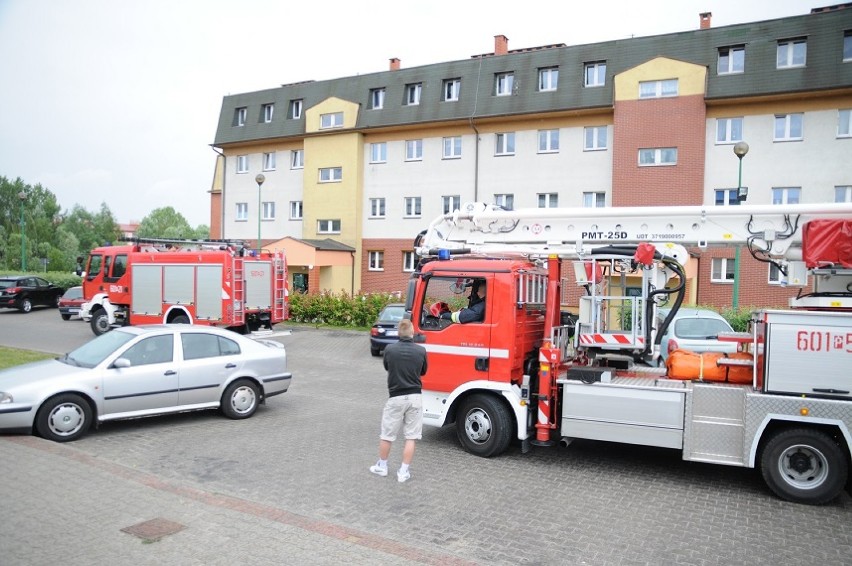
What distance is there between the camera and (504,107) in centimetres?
3200

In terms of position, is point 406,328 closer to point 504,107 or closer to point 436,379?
point 436,379

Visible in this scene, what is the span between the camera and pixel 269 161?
40.3 metres

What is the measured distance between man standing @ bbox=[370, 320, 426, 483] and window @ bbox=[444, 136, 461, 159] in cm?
2731

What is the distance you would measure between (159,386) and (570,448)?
19.3ft

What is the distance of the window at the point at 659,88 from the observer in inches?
1111

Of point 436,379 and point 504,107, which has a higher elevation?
point 504,107

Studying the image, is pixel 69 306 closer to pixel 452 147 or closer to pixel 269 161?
pixel 269 161

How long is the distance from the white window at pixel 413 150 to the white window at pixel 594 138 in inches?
349

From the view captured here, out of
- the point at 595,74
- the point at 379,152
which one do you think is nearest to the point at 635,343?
the point at 595,74

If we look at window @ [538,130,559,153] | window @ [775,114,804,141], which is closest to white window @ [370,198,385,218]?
window @ [538,130,559,153]

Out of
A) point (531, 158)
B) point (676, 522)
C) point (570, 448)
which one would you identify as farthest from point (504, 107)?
point (676, 522)

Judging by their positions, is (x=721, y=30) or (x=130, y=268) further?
(x=721, y=30)

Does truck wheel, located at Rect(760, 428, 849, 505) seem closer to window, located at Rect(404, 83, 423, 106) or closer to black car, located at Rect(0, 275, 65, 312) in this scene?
window, located at Rect(404, 83, 423, 106)

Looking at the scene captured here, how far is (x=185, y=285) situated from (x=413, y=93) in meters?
19.8
